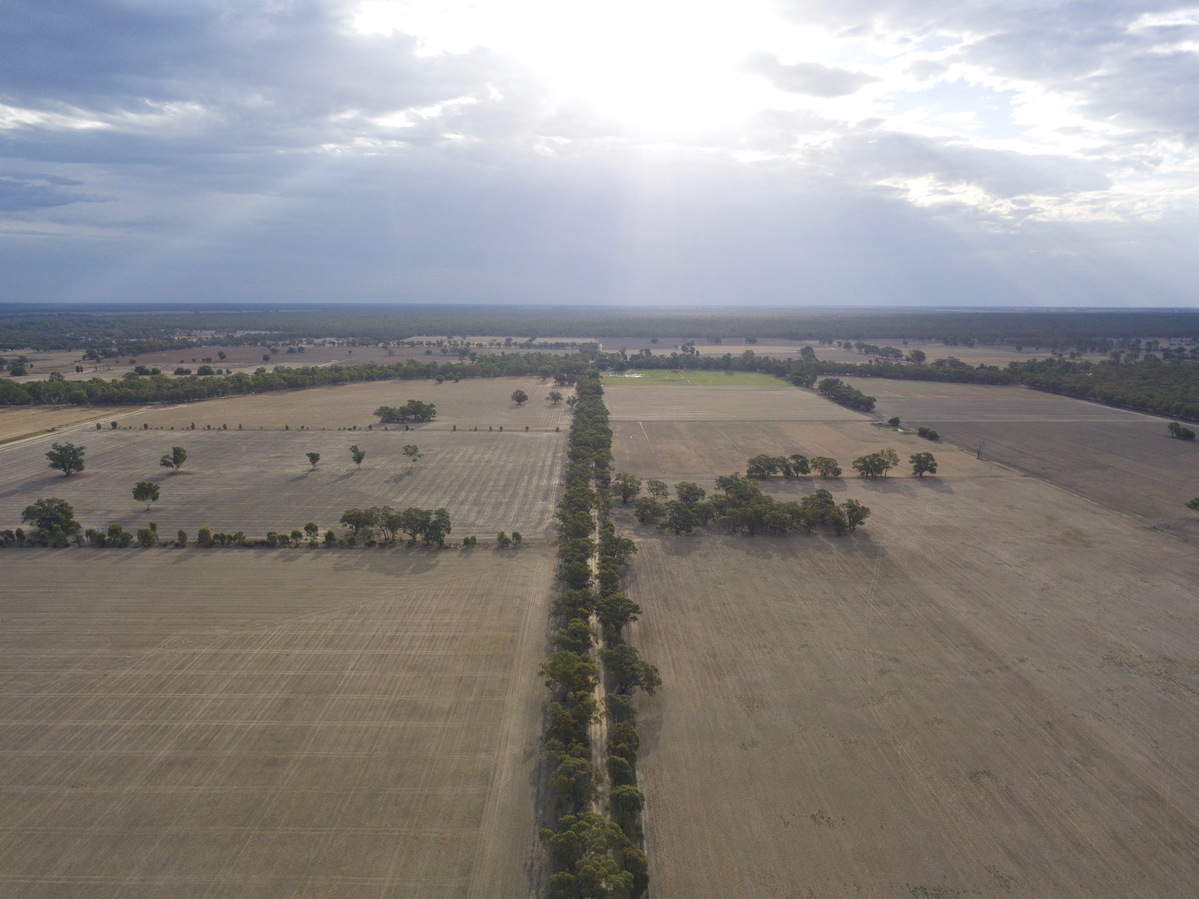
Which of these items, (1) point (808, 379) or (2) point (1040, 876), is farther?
(1) point (808, 379)

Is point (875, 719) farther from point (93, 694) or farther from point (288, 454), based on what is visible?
point (288, 454)

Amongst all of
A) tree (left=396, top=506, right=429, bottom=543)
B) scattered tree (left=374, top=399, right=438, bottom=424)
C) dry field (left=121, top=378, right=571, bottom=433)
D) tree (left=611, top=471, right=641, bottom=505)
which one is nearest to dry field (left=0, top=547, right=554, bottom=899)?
tree (left=396, top=506, right=429, bottom=543)

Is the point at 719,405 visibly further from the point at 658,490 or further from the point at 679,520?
the point at 679,520

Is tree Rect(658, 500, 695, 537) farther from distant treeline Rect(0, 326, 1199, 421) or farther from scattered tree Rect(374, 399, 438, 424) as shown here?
distant treeline Rect(0, 326, 1199, 421)

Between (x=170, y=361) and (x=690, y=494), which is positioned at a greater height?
(x=170, y=361)

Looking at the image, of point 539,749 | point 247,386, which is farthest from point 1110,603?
point 247,386

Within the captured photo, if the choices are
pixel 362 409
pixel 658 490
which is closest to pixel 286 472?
pixel 362 409
